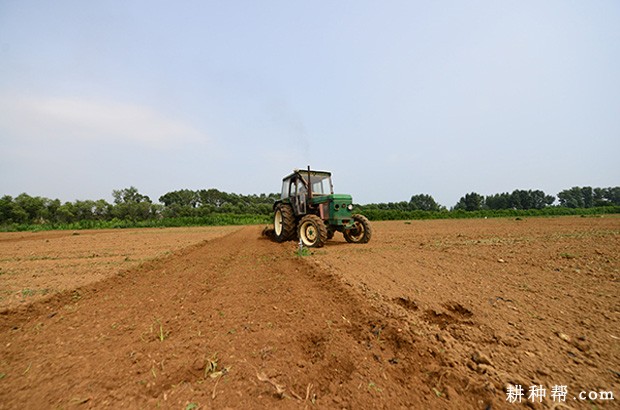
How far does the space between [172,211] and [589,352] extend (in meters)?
53.8

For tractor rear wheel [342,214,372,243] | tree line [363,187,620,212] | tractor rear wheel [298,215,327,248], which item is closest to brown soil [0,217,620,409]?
tractor rear wheel [298,215,327,248]

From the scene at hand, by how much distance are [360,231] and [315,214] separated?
181 centimetres

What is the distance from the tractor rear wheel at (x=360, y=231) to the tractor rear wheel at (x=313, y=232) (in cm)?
149

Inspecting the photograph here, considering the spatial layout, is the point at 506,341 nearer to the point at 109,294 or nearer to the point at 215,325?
the point at 215,325

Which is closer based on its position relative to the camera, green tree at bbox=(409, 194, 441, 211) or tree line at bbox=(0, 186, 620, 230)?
tree line at bbox=(0, 186, 620, 230)

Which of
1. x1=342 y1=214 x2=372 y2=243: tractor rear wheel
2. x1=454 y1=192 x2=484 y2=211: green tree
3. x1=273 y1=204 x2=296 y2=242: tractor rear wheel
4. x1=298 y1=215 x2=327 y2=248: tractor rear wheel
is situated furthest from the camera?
x1=454 y1=192 x2=484 y2=211: green tree

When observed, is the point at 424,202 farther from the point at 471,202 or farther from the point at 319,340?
the point at 319,340

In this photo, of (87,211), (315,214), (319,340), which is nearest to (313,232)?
(315,214)

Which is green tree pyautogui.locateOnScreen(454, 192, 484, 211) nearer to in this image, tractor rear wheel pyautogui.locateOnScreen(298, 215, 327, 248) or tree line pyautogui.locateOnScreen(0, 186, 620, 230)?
tree line pyautogui.locateOnScreen(0, 186, 620, 230)

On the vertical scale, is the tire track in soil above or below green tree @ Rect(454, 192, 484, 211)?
below

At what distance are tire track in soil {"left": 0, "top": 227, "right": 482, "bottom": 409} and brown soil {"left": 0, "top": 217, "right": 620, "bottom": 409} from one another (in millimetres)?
12

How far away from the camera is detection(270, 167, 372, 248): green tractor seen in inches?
319

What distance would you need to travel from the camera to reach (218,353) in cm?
232

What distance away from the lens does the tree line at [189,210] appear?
107 feet
